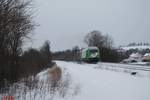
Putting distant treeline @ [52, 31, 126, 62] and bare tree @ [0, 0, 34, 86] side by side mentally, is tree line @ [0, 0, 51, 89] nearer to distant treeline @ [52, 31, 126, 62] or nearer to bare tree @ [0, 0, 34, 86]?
bare tree @ [0, 0, 34, 86]

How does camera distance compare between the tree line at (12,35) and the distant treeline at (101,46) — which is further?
the distant treeline at (101,46)

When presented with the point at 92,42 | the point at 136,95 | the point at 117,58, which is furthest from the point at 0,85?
the point at 92,42

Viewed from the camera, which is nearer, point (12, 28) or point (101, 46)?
point (12, 28)

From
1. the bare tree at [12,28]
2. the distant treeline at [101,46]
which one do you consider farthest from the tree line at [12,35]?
the distant treeline at [101,46]

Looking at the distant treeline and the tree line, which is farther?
the distant treeline

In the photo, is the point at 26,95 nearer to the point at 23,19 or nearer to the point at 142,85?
the point at 23,19

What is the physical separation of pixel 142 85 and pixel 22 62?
833 centimetres

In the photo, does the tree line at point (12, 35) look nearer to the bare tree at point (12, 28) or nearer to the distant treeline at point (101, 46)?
the bare tree at point (12, 28)

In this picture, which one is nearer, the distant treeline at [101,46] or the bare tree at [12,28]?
the bare tree at [12,28]

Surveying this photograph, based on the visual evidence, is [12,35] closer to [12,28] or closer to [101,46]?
[12,28]

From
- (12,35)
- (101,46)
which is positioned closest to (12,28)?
(12,35)

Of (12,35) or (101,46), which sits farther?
(101,46)

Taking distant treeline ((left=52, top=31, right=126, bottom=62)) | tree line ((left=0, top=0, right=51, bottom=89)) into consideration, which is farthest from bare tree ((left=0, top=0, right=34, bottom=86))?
distant treeline ((left=52, top=31, right=126, bottom=62))

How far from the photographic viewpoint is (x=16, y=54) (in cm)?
1706
